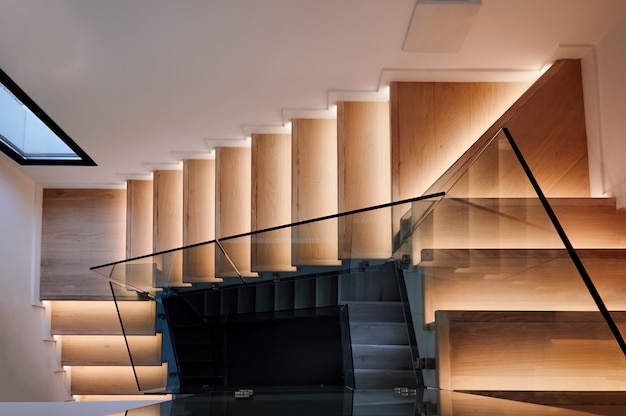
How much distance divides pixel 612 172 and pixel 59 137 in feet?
12.2

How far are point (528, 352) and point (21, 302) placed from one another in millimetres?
5294

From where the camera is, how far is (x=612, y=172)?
3.91m

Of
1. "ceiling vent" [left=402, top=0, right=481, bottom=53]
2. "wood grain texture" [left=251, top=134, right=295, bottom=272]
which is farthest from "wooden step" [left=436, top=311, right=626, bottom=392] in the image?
"wood grain texture" [left=251, top=134, right=295, bottom=272]

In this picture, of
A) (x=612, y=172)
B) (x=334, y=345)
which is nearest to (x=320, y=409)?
(x=334, y=345)

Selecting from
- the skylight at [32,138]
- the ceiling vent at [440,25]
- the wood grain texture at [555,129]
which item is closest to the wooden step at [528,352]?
the ceiling vent at [440,25]

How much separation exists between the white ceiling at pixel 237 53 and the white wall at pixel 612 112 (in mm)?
109

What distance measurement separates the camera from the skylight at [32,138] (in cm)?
506

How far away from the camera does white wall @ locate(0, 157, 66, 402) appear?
235 inches

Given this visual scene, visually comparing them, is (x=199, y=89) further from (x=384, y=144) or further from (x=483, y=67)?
(x=483, y=67)

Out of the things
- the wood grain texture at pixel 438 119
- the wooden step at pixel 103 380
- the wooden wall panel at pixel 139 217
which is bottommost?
the wooden step at pixel 103 380

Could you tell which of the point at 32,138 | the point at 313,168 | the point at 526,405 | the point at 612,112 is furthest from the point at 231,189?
the point at 526,405

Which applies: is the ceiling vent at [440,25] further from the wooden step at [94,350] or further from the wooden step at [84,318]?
the wooden step at [94,350]

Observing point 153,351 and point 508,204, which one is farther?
point 153,351

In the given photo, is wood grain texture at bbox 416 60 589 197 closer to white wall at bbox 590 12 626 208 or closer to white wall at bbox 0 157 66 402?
white wall at bbox 590 12 626 208
